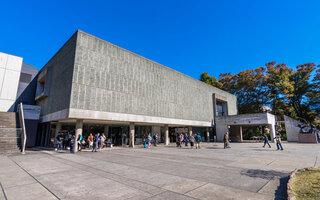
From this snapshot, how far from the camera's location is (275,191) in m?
4.62

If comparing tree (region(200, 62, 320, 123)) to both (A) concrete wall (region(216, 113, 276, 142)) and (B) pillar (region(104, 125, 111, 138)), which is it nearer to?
(A) concrete wall (region(216, 113, 276, 142))

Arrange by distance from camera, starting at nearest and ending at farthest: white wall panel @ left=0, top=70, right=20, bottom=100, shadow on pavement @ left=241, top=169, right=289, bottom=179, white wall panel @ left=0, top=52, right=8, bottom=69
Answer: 1. shadow on pavement @ left=241, top=169, right=289, bottom=179
2. white wall panel @ left=0, top=70, right=20, bottom=100
3. white wall panel @ left=0, top=52, right=8, bottom=69

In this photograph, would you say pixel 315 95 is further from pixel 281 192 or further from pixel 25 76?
pixel 25 76

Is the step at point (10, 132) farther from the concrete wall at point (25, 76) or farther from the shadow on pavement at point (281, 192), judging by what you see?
the shadow on pavement at point (281, 192)

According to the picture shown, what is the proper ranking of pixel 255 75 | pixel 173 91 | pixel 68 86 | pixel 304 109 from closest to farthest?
pixel 68 86
pixel 173 91
pixel 304 109
pixel 255 75

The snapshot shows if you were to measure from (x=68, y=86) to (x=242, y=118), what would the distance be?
29.9 meters

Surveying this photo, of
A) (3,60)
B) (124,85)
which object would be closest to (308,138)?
Result: (124,85)

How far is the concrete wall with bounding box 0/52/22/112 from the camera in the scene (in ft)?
93.2

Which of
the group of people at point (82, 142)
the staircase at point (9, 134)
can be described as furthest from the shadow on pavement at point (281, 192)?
the staircase at point (9, 134)

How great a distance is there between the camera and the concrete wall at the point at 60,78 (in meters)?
17.5

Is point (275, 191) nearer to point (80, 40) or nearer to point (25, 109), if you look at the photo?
point (80, 40)

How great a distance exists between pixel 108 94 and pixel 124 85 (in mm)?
2601

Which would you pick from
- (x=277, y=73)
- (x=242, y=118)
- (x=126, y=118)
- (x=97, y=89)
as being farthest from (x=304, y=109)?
(x=97, y=89)

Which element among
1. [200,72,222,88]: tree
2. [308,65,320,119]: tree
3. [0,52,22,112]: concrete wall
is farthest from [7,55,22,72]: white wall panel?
[308,65,320,119]: tree
